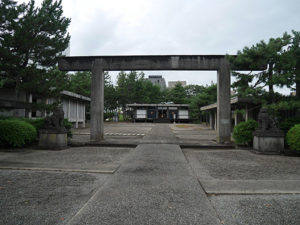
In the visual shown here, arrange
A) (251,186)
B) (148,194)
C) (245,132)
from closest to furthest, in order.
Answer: (148,194) < (251,186) < (245,132)

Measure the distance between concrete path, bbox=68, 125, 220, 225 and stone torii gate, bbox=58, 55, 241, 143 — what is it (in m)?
5.61

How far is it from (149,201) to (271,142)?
22.7ft

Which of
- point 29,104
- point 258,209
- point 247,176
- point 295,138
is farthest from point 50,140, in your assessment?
point 295,138

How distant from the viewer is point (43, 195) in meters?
3.10

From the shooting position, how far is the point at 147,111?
40.4 m

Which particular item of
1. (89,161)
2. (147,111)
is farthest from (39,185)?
(147,111)

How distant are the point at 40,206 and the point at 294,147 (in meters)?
8.69

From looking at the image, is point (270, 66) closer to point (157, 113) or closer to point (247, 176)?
point (247, 176)

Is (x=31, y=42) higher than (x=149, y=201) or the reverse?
higher

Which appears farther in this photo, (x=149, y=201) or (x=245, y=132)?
(x=245, y=132)

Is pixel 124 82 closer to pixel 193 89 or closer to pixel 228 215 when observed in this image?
pixel 193 89

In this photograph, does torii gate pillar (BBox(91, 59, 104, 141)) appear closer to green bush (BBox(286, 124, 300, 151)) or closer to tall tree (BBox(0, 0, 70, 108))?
tall tree (BBox(0, 0, 70, 108))

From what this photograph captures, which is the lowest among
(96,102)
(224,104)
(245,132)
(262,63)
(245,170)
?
(245,170)

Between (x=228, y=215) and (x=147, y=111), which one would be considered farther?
(x=147, y=111)
